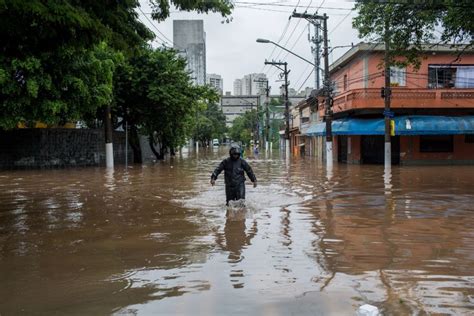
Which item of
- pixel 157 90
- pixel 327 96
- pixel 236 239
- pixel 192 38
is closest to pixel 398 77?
pixel 327 96

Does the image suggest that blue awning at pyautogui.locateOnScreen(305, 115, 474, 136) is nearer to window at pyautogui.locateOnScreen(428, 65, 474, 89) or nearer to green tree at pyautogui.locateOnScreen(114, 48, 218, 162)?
window at pyautogui.locateOnScreen(428, 65, 474, 89)

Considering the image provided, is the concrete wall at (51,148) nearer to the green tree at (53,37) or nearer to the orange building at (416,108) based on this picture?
the green tree at (53,37)

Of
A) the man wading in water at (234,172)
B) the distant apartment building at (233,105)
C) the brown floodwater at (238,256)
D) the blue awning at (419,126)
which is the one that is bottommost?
the brown floodwater at (238,256)

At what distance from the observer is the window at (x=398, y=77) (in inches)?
1300

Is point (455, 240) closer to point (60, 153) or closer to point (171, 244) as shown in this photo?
point (171, 244)

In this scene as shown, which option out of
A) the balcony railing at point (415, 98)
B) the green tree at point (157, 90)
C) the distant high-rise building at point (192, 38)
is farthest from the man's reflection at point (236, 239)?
the distant high-rise building at point (192, 38)

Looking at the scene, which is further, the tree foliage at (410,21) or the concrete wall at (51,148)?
the concrete wall at (51,148)

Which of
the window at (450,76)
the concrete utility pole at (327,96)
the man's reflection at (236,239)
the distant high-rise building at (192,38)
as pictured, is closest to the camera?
the man's reflection at (236,239)

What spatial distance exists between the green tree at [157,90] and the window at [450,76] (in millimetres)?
13684

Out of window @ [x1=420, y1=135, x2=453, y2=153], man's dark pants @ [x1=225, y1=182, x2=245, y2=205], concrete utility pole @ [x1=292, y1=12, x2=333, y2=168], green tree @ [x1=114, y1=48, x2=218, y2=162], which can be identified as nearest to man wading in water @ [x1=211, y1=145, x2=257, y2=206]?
man's dark pants @ [x1=225, y1=182, x2=245, y2=205]

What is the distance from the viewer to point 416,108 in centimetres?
3250

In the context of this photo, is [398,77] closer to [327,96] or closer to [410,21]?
[327,96]

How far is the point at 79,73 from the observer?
83.2 feet

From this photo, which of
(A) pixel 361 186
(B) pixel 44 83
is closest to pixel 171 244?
(A) pixel 361 186
